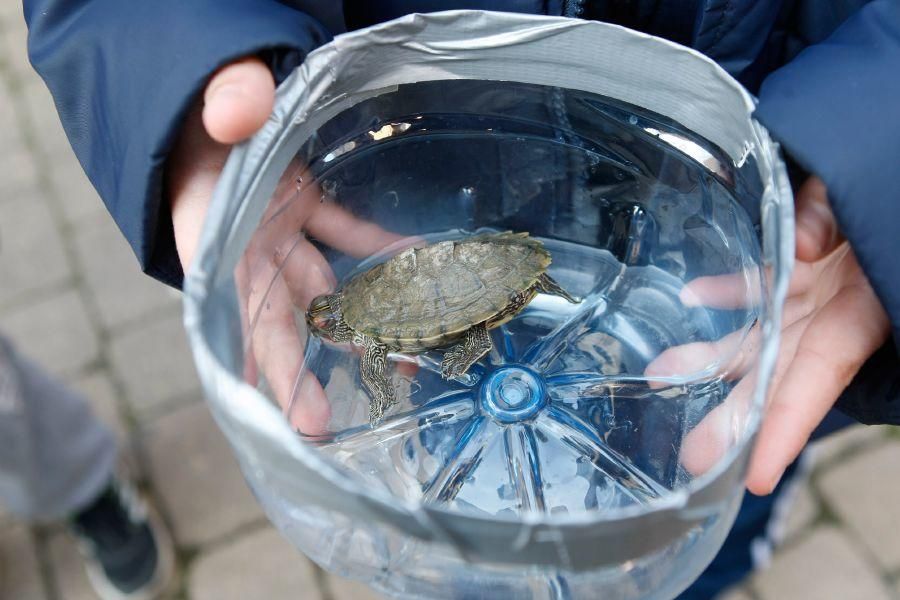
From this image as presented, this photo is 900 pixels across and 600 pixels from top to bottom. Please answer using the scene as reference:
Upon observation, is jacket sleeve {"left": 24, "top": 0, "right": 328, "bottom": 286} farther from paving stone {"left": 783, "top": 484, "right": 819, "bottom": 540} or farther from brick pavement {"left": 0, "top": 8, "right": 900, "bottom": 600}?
paving stone {"left": 783, "top": 484, "right": 819, "bottom": 540}

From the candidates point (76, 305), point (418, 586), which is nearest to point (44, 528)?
point (76, 305)

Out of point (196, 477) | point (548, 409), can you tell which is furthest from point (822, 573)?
point (196, 477)

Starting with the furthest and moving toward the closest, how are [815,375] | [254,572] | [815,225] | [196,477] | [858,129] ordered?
[196,477]
[254,572]
[815,375]
[815,225]
[858,129]

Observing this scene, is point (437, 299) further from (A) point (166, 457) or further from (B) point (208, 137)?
(A) point (166, 457)

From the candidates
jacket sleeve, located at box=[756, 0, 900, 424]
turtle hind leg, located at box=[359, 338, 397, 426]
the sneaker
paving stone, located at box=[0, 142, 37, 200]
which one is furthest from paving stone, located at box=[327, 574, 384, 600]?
paving stone, located at box=[0, 142, 37, 200]

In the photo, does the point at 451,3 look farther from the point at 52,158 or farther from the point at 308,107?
the point at 52,158

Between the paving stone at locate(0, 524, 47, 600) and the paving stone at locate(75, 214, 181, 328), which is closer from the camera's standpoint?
the paving stone at locate(0, 524, 47, 600)

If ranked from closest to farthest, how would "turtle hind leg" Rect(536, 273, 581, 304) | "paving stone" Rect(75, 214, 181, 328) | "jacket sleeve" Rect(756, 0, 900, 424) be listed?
"jacket sleeve" Rect(756, 0, 900, 424) → "turtle hind leg" Rect(536, 273, 581, 304) → "paving stone" Rect(75, 214, 181, 328)
